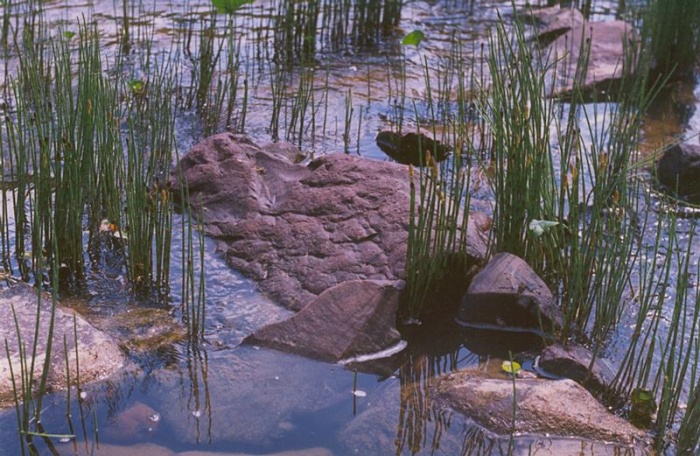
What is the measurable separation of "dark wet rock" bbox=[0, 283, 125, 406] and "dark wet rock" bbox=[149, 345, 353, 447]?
16 centimetres

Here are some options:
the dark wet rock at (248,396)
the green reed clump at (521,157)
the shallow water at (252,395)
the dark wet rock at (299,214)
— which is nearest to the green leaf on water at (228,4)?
the dark wet rock at (299,214)

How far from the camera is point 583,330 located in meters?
2.86

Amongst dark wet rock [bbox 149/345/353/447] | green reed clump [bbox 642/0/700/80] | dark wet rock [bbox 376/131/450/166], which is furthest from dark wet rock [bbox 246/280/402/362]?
green reed clump [bbox 642/0/700/80]

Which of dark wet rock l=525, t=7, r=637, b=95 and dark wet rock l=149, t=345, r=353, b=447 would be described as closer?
dark wet rock l=149, t=345, r=353, b=447

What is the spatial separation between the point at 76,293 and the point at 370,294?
928 mm

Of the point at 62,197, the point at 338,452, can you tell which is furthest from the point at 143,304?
the point at 338,452

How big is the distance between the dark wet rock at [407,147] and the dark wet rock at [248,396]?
175cm

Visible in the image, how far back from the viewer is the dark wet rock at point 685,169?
4.03 metres

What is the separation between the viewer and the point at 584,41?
5762 millimetres

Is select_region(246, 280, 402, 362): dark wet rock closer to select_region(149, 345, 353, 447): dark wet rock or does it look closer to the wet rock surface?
select_region(149, 345, 353, 447): dark wet rock

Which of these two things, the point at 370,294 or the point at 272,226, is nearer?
the point at 370,294

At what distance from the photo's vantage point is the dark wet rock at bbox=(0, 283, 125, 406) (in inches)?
94.9

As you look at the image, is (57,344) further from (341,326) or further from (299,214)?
(299,214)

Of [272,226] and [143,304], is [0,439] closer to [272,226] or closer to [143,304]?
[143,304]
